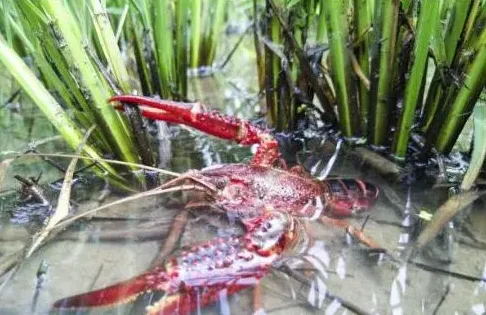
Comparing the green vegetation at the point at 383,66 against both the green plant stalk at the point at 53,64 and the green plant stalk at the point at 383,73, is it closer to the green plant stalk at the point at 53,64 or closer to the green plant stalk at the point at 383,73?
the green plant stalk at the point at 383,73

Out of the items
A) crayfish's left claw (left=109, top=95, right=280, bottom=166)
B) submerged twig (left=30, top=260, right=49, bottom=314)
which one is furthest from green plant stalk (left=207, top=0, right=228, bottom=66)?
submerged twig (left=30, top=260, right=49, bottom=314)

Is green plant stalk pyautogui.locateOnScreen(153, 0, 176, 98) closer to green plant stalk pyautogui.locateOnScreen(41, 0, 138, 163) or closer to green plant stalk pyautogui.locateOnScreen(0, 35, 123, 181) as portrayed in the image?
green plant stalk pyautogui.locateOnScreen(41, 0, 138, 163)

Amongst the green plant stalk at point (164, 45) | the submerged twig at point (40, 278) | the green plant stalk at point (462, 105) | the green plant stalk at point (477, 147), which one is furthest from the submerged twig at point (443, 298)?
the green plant stalk at point (164, 45)

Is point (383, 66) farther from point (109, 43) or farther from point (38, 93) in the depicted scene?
point (38, 93)

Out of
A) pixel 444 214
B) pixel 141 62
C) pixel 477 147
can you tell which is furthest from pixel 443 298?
pixel 141 62

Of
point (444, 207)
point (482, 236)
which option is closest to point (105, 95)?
point (444, 207)
